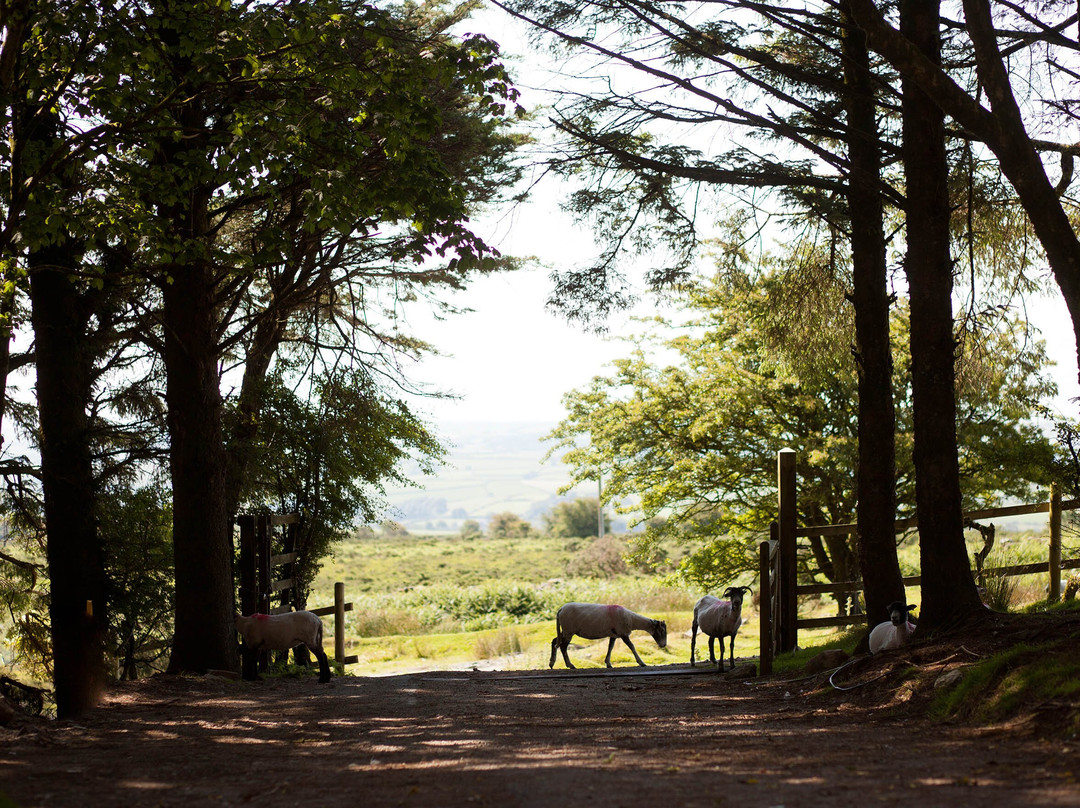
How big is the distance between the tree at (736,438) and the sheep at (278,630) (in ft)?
34.1

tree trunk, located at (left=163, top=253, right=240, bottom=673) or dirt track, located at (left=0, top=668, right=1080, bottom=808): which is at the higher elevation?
tree trunk, located at (left=163, top=253, right=240, bottom=673)

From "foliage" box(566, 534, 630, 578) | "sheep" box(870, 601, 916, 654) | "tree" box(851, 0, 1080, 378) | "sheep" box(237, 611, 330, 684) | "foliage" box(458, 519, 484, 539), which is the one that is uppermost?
"tree" box(851, 0, 1080, 378)

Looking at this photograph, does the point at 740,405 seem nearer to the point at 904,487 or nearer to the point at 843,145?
the point at 904,487

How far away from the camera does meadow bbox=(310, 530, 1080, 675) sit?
1728 cm

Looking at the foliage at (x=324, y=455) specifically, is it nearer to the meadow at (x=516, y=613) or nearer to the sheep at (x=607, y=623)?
the meadow at (x=516, y=613)

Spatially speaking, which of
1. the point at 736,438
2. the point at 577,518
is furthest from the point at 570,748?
the point at 577,518

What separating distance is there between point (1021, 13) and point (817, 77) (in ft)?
6.43

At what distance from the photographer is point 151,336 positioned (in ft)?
39.2

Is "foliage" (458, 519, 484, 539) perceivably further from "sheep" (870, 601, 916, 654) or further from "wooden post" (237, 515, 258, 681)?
"sheep" (870, 601, 916, 654)

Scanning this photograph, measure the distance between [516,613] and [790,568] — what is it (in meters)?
25.8

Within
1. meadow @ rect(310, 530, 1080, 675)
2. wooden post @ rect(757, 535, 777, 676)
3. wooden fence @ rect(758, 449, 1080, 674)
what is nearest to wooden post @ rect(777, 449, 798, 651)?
wooden fence @ rect(758, 449, 1080, 674)

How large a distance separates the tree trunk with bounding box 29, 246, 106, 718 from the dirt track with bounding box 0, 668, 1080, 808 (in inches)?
70.2

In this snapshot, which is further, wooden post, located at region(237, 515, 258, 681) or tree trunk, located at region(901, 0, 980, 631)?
wooden post, located at region(237, 515, 258, 681)

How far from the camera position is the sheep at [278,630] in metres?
10.9
